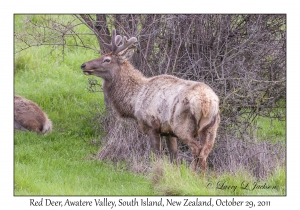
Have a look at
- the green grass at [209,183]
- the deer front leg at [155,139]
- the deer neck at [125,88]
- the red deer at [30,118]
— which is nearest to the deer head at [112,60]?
the deer neck at [125,88]

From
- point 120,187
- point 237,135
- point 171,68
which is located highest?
point 171,68

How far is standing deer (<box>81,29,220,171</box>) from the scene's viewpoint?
8852 millimetres

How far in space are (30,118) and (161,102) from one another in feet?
13.9

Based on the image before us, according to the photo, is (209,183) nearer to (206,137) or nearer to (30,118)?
(206,137)

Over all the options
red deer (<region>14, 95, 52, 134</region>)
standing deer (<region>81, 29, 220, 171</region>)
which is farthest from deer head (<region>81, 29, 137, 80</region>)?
red deer (<region>14, 95, 52, 134</region>)

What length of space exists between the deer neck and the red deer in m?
2.52

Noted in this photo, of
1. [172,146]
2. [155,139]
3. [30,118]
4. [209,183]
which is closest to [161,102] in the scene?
[155,139]

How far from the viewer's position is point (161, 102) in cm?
945

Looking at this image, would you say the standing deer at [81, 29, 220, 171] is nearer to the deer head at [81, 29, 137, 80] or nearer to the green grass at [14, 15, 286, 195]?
the deer head at [81, 29, 137, 80]

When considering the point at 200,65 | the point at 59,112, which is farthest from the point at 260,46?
the point at 59,112

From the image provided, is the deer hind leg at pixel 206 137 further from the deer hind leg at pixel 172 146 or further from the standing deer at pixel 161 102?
the deer hind leg at pixel 172 146

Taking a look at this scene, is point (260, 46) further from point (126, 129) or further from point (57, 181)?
point (57, 181)

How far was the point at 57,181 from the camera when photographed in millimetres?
9445

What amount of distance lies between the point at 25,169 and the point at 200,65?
3.90 metres
